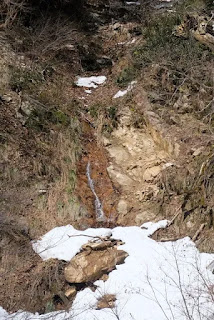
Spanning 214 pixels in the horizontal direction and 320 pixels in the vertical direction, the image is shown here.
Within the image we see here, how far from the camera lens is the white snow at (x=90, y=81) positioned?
10.8 metres

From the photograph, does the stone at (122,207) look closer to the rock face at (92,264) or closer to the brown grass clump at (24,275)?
the rock face at (92,264)

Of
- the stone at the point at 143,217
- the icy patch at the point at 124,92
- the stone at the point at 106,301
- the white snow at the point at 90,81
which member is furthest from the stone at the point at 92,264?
the white snow at the point at 90,81

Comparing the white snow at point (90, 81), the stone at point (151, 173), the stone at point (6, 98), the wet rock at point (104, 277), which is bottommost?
the wet rock at point (104, 277)

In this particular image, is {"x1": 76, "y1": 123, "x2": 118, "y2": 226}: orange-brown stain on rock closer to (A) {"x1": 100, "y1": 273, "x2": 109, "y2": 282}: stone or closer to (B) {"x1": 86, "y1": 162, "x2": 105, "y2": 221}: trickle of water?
(B) {"x1": 86, "y1": 162, "x2": 105, "y2": 221}: trickle of water

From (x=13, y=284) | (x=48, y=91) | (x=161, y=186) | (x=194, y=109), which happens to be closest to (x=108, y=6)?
(x=48, y=91)

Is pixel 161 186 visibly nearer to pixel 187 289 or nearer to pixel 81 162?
pixel 81 162

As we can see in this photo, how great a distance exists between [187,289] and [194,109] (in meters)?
4.98

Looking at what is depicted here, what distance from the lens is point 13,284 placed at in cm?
577

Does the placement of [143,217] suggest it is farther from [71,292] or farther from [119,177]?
[71,292]

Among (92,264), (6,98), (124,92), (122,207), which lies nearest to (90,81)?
(124,92)

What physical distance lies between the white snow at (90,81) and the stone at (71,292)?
22.4 ft

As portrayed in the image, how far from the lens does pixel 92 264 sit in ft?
19.5

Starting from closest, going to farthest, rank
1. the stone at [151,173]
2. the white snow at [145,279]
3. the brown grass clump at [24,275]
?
the white snow at [145,279]
the brown grass clump at [24,275]
the stone at [151,173]

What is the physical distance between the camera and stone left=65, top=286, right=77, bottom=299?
220 inches
